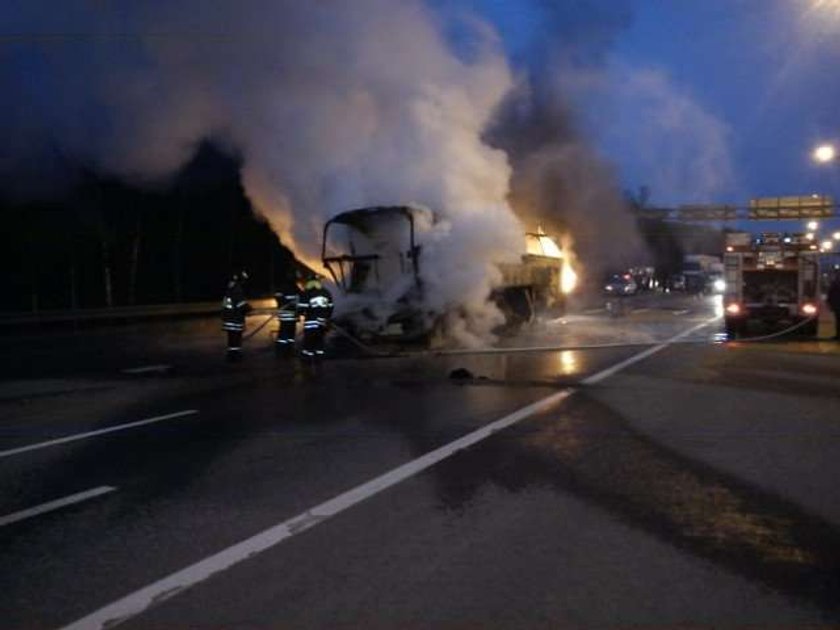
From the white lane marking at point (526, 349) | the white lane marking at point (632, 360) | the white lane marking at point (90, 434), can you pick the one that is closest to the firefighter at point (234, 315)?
the white lane marking at point (526, 349)

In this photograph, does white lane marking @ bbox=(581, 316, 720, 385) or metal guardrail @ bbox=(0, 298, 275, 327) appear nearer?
white lane marking @ bbox=(581, 316, 720, 385)

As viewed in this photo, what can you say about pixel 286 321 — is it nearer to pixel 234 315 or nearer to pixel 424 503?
pixel 234 315

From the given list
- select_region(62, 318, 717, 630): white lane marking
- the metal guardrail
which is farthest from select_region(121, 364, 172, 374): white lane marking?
select_region(62, 318, 717, 630): white lane marking

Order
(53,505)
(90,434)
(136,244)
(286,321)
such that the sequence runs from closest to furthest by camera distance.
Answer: (53,505) → (90,434) → (286,321) → (136,244)

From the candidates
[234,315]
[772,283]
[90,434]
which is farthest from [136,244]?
[90,434]

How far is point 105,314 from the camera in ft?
90.7

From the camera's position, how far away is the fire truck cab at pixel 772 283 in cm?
2095

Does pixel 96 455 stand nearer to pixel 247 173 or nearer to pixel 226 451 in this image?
pixel 226 451

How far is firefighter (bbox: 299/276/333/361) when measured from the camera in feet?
49.8

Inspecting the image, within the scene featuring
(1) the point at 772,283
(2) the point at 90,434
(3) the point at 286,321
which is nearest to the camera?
(2) the point at 90,434

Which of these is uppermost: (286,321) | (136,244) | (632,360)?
(136,244)

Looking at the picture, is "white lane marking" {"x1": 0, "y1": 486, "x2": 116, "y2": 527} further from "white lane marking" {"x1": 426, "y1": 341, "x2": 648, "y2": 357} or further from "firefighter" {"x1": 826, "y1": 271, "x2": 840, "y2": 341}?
"firefighter" {"x1": 826, "y1": 271, "x2": 840, "y2": 341}

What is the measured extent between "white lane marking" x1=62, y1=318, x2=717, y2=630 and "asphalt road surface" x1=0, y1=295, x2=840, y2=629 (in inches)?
0.7

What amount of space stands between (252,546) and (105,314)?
78.2 feet
